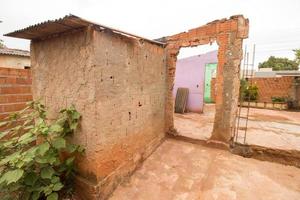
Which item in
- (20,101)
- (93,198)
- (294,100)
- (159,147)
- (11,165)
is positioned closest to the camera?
(11,165)

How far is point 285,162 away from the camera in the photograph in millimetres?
3555

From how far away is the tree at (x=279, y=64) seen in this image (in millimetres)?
31131

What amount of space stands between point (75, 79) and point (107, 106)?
584 mm

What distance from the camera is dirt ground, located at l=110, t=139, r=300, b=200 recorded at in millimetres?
2491

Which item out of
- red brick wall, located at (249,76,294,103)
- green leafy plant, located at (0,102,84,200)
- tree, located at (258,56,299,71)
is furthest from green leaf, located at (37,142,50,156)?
tree, located at (258,56,299,71)

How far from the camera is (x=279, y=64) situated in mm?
32781

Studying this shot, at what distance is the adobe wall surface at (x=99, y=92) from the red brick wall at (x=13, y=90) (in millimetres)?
215

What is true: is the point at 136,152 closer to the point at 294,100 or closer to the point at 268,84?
the point at 294,100

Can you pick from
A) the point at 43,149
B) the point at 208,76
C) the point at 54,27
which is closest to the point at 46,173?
the point at 43,149

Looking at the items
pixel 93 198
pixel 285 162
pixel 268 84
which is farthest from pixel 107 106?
pixel 268 84

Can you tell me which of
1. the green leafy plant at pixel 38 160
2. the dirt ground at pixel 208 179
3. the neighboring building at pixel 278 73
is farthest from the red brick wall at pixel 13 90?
the neighboring building at pixel 278 73

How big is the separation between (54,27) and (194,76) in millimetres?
6847

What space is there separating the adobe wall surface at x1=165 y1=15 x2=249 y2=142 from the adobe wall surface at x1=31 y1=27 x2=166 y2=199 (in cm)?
164

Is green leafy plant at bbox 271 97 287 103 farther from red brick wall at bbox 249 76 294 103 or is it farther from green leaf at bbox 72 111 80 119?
green leaf at bbox 72 111 80 119
